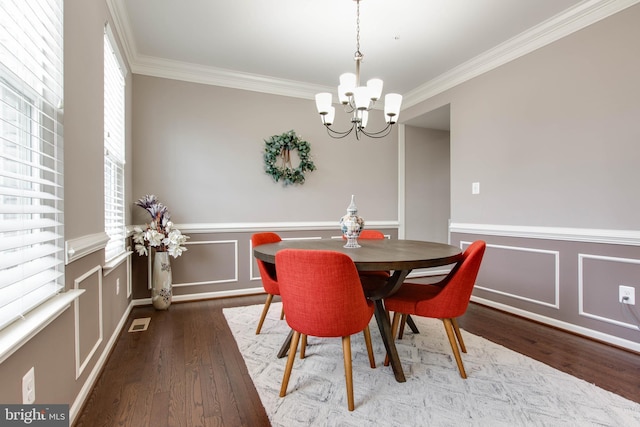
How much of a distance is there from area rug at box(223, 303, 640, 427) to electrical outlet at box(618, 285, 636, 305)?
35.5 inches

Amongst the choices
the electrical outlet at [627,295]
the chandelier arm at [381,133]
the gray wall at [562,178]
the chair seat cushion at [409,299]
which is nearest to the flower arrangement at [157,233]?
the chair seat cushion at [409,299]

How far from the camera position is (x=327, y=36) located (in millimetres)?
2844

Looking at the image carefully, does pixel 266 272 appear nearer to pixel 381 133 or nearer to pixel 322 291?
pixel 322 291

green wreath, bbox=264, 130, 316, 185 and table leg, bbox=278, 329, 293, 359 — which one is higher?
green wreath, bbox=264, 130, 316, 185

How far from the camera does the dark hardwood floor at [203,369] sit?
4.92 feet

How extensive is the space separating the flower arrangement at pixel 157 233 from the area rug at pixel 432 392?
1307mm

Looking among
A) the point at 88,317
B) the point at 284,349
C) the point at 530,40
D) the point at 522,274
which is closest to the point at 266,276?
the point at 284,349

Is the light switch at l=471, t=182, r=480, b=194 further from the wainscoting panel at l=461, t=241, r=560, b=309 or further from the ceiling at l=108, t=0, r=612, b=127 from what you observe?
the ceiling at l=108, t=0, r=612, b=127

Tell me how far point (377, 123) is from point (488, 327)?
2.89 meters

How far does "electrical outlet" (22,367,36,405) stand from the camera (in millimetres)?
1021

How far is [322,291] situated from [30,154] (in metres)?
1.28

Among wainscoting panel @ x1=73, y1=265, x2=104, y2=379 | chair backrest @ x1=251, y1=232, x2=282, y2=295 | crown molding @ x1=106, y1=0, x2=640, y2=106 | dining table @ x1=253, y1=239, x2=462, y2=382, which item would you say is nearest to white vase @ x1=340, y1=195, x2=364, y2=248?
dining table @ x1=253, y1=239, x2=462, y2=382

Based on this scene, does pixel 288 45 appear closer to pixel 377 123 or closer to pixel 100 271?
pixel 377 123

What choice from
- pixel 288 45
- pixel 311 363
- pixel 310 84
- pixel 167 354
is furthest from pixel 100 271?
pixel 310 84
